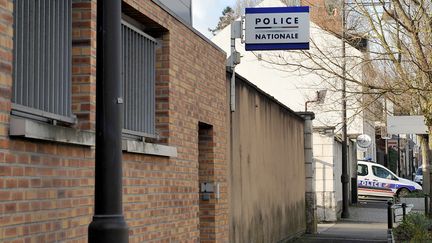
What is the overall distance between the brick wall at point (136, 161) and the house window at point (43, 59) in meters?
0.17

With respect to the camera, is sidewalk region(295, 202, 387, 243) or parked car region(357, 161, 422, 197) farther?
parked car region(357, 161, 422, 197)

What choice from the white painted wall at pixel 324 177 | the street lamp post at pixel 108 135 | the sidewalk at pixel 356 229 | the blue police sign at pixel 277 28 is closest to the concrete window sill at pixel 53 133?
the street lamp post at pixel 108 135

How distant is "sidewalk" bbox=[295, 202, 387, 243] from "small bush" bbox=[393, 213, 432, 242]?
90.0 inches

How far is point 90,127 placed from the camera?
19.7 ft

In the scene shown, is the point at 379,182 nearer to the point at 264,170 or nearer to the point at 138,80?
the point at 264,170

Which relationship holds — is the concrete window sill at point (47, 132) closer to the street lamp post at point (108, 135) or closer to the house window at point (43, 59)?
the house window at point (43, 59)

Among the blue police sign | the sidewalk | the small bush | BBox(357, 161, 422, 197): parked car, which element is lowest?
the sidewalk

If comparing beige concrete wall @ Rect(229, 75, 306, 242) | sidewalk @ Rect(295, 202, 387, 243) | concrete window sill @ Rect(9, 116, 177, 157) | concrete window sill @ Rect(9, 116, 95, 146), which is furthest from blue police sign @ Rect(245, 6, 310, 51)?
sidewalk @ Rect(295, 202, 387, 243)

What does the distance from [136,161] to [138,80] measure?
3.45 ft

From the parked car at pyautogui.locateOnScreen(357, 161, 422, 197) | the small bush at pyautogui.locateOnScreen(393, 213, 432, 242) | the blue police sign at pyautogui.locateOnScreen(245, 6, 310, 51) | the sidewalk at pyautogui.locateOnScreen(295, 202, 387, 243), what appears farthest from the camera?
the parked car at pyautogui.locateOnScreen(357, 161, 422, 197)

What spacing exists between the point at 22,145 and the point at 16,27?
0.89 metres

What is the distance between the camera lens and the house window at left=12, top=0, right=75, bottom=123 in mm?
5164

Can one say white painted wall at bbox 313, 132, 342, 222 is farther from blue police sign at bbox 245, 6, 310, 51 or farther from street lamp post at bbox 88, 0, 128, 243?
street lamp post at bbox 88, 0, 128, 243

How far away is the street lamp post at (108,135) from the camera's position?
12.8 feet
